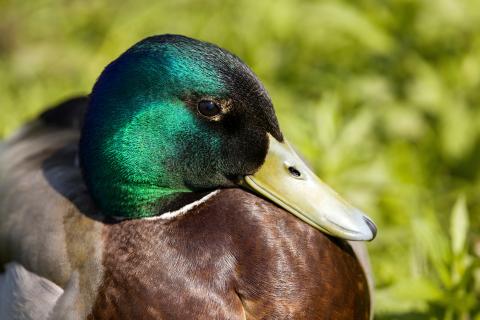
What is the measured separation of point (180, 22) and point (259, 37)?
0.50 m

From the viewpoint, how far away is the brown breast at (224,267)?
2209 mm

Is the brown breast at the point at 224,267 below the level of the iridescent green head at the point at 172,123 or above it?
below

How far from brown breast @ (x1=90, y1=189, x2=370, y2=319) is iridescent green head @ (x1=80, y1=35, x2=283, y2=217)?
0.25 feet

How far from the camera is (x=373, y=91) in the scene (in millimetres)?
3934

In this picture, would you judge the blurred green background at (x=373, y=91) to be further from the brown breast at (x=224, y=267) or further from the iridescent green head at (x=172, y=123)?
the iridescent green head at (x=172, y=123)

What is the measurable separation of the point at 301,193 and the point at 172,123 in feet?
1.16

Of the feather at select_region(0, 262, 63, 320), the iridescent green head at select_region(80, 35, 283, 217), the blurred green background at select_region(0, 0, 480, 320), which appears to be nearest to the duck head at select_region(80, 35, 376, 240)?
the iridescent green head at select_region(80, 35, 283, 217)

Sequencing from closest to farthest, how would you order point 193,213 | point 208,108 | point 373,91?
point 208,108
point 193,213
point 373,91

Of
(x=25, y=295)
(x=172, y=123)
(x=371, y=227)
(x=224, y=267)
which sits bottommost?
(x=25, y=295)

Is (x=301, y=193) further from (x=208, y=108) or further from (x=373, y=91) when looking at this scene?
(x=373, y=91)

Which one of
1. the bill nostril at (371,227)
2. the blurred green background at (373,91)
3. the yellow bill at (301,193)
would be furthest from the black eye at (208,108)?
the blurred green background at (373,91)

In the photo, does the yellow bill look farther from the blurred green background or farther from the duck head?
the blurred green background

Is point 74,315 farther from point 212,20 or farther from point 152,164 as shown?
point 212,20

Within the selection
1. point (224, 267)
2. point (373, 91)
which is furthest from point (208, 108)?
point (373, 91)
